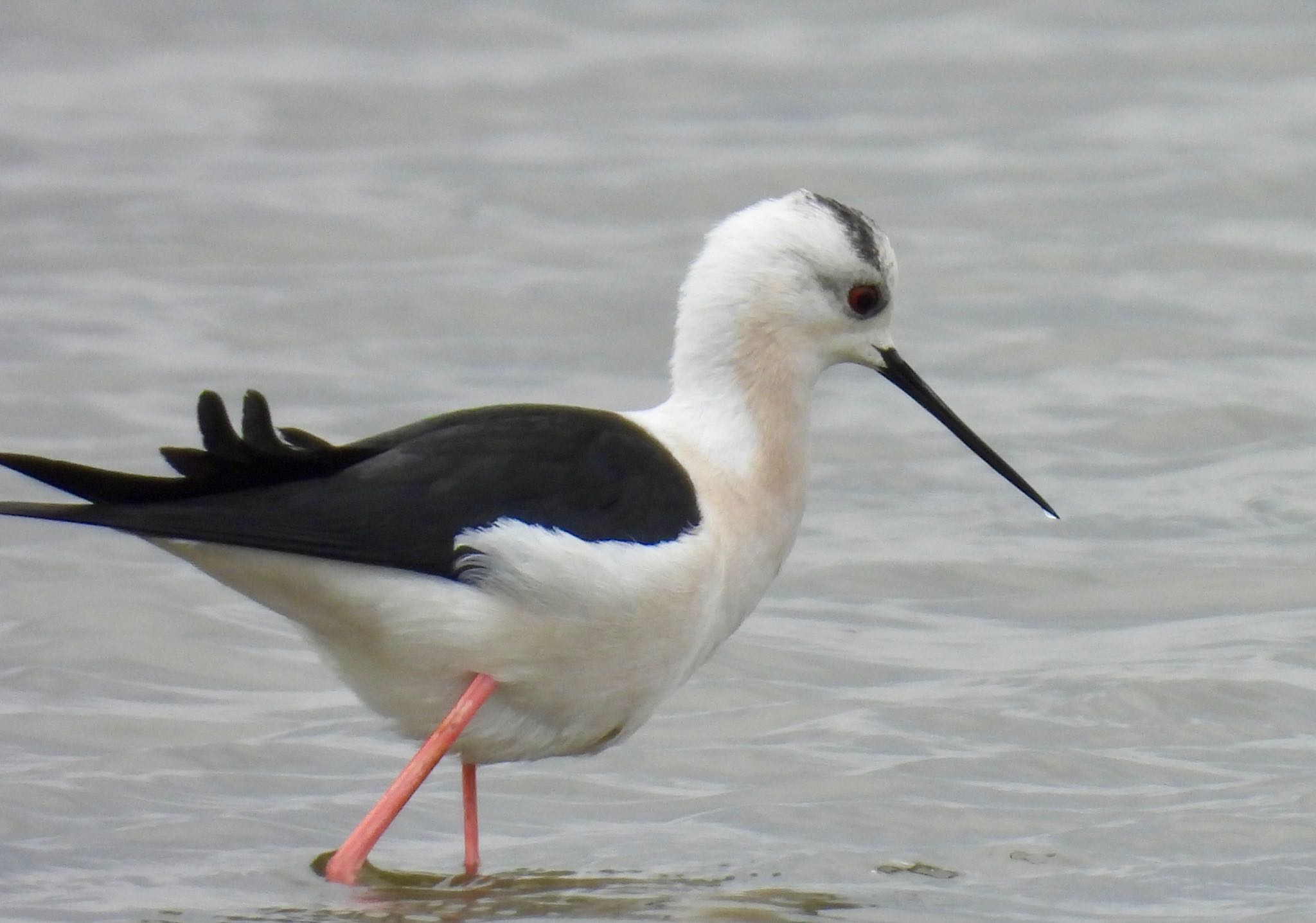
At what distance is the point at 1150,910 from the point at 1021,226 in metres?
7.61

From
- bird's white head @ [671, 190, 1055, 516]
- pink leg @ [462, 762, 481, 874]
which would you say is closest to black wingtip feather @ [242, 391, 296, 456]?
pink leg @ [462, 762, 481, 874]

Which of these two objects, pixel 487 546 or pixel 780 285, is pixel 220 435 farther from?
pixel 780 285

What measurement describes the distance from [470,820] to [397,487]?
3.30 ft

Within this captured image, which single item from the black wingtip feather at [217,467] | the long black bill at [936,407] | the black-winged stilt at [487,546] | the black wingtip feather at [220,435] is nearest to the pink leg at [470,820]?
the black-winged stilt at [487,546]

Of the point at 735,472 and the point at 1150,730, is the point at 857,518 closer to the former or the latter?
the point at 1150,730

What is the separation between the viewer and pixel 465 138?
1448cm

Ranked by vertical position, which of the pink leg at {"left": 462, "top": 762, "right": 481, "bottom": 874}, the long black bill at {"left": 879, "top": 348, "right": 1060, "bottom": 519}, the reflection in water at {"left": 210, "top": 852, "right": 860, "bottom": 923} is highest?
the long black bill at {"left": 879, "top": 348, "right": 1060, "bottom": 519}

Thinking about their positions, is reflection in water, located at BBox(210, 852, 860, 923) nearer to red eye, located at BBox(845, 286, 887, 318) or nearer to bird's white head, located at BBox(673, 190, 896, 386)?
bird's white head, located at BBox(673, 190, 896, 386)

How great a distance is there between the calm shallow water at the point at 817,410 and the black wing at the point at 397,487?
702 mm

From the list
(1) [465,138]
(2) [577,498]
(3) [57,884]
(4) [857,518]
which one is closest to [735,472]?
(2) [577,498]

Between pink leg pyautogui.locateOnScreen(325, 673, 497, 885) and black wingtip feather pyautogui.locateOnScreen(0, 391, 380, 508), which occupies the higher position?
black wingtip feather pyautogui.locateOnScreen(0, 391, 380, 508)

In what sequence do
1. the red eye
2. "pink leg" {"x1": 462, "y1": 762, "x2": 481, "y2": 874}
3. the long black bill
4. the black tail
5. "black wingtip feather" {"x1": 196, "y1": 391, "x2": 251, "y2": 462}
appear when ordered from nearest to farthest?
the black tail, "black wingtip feather" {"x1": 196, "y1": 391, "x2": 251, "y2": 462}, "pink leg" {"x1": 462, "y1": 762, "x2": 481, "y2": 874}, the red eye, the long black bill

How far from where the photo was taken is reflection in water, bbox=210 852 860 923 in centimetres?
563

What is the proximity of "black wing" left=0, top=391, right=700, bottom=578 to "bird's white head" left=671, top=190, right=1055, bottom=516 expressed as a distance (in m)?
0.38
